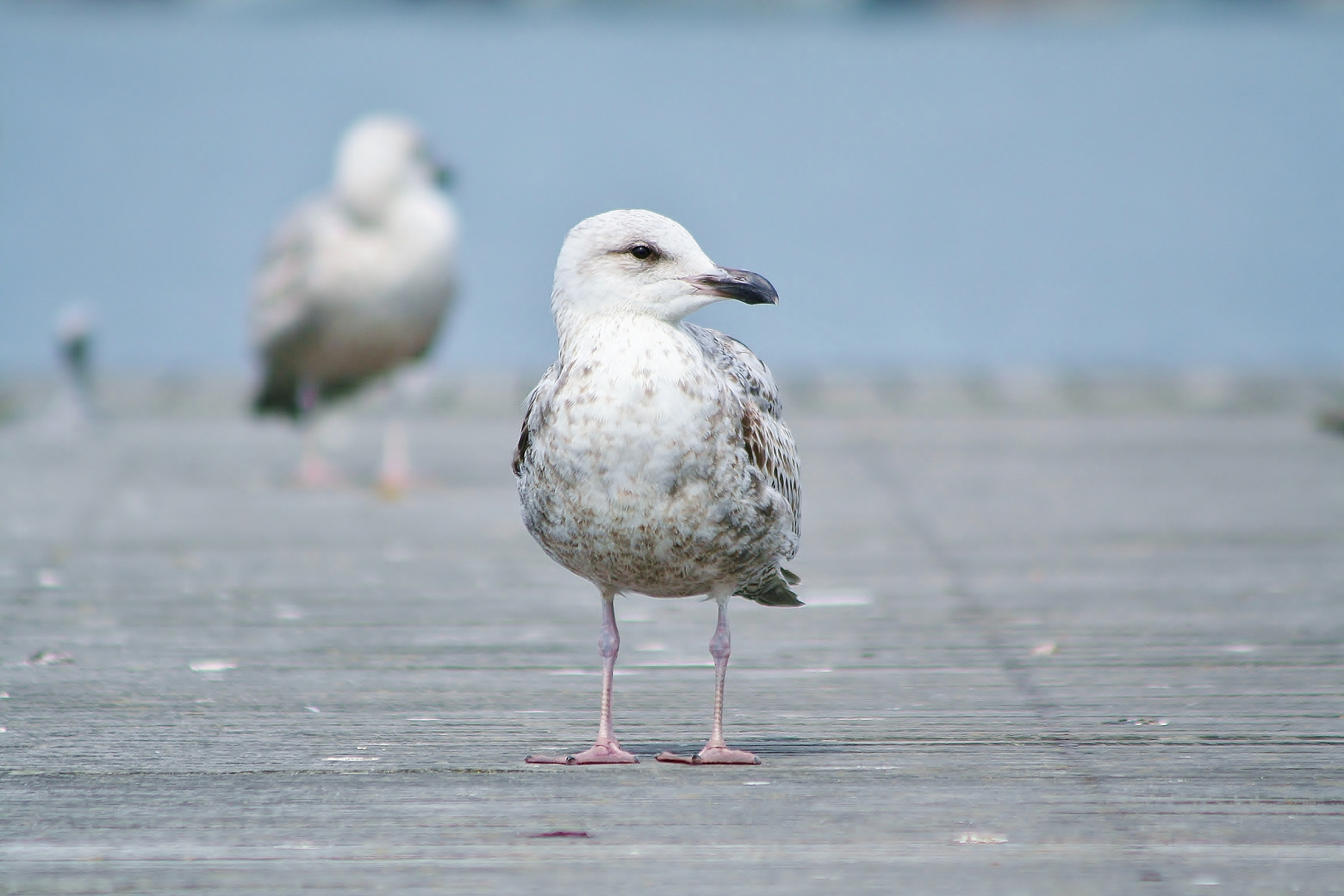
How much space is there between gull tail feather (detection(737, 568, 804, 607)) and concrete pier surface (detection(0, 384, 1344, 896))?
31 cm

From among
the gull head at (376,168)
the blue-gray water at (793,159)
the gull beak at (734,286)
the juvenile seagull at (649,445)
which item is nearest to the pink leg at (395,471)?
the gull head at (376,168)

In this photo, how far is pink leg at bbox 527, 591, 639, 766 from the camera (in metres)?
4.27

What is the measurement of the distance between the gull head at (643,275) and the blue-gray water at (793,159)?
12.3m

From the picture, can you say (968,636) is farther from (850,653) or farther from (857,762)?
(857,762)

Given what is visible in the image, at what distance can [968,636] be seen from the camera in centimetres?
585

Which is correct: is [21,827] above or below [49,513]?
above

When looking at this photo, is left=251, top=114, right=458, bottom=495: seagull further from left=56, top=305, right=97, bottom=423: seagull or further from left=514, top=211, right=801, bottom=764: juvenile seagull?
left=514, top=211, right=801, bottom=764: juvenile seagull

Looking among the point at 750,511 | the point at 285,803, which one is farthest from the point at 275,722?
the point at 750,511

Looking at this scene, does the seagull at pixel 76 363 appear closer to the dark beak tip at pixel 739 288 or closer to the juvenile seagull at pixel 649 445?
the juvenile seagull at pixel 649 445

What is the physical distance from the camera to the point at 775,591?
4.75 meters

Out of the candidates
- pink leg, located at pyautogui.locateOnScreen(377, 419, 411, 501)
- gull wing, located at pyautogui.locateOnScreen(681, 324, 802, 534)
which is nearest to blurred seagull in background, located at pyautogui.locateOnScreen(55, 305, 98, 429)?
pink leg, located at pyautogui.locateOnScreen(377, 419, 411, 501)

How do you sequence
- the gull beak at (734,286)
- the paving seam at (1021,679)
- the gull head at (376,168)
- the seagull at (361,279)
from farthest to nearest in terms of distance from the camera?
the gull head at (376,168) < the seagull at (361,279) < the gull beak at (734,286) < the paving seam at (1021,679)

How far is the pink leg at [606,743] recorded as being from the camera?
427cm

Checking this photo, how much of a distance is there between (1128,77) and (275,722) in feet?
46.1
